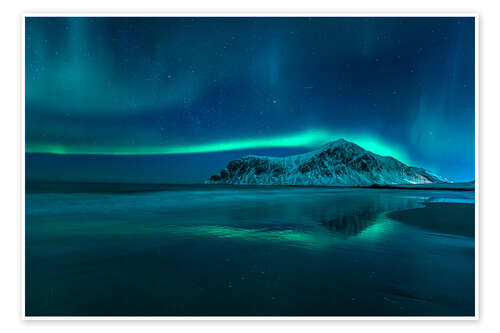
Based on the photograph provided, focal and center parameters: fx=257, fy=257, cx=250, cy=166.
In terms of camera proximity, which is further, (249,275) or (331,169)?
(331,169)

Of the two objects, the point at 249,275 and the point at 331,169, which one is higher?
the point at 249,275

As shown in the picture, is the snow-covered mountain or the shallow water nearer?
the shallow water

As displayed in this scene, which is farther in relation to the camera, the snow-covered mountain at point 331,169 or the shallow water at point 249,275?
the snow-covered mountain at point 331,169

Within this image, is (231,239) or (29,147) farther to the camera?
(231,239)

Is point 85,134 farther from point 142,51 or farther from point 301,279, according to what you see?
point 301,279
